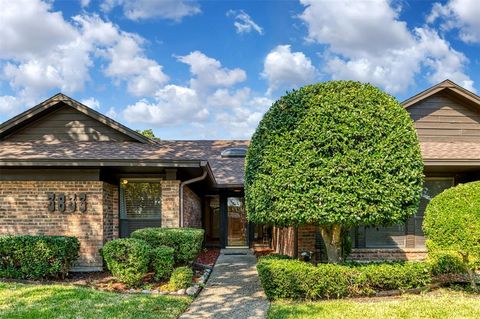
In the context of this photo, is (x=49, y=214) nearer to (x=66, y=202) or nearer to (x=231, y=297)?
(x=66, y=202)

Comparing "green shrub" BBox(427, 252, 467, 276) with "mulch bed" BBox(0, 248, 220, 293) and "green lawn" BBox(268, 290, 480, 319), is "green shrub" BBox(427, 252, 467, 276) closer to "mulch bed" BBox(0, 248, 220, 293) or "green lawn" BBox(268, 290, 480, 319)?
"green lawn" BBox(268, 290, 480, 319)

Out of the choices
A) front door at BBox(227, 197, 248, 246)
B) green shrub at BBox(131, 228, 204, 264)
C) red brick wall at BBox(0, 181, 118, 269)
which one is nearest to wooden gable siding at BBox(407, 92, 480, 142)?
front door at BBox(227, 197, 248, 246)

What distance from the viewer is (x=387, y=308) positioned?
606 centimetres

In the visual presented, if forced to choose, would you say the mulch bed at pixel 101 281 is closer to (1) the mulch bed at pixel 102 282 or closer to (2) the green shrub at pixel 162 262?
(1) the mulch bed at pixel 102 282

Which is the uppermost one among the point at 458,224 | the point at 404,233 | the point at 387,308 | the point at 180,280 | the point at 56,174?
the point at 56,174

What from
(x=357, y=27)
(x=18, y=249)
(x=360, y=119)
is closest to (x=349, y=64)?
(x=357, y=27)

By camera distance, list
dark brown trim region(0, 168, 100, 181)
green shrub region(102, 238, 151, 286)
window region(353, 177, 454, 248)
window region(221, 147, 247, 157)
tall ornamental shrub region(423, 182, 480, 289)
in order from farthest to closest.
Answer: window region(221, 147, 247, 157) → window region(353, 177, 454, 248) → dark brown trim region(0, 168, 100, 181) → green shrub region(102, 238, 151, 286) → tall ornamental shrub region(423, 182, 480, 289)

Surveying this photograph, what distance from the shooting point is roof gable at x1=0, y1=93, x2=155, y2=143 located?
1175cm

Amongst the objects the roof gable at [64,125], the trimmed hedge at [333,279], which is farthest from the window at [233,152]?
the trimmed hedge at [333,279]

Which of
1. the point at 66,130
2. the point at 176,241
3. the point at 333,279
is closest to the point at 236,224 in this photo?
the point at 66,130

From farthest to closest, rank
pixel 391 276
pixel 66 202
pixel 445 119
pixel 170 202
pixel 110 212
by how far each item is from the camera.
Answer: pixel 445 119 → pixel 110 212 → pixel 170 202 → pixel 66 202 → pixel 391 276

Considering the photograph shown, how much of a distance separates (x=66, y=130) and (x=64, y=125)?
17 centimetres

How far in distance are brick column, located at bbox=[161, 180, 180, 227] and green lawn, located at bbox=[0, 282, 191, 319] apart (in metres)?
2.89

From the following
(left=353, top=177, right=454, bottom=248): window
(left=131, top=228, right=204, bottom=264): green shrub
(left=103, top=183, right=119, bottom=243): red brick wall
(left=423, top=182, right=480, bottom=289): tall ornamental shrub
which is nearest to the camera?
(left=423, top=182, right=480, bottom=289): tall ornamental shrub
